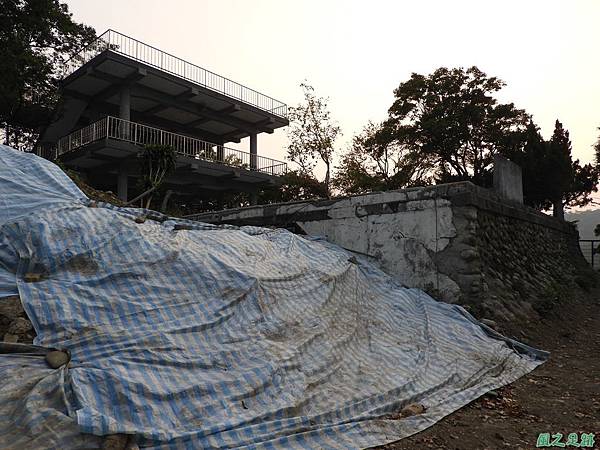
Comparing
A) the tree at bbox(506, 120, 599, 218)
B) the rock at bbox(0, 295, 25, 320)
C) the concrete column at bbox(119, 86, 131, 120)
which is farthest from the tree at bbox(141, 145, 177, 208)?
the tree at bbox(506, 120, 599, 218)

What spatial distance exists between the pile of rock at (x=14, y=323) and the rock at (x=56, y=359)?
0.28m

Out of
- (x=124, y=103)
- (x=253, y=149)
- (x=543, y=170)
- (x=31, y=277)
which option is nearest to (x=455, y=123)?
(x=543, y=170)

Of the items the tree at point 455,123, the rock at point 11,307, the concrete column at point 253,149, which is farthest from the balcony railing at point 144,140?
the rock at point 11,307

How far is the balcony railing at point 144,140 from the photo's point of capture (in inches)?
555

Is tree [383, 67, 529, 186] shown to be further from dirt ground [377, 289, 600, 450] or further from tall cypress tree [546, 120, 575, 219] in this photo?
dirt ground [377, 289, 600, 450]

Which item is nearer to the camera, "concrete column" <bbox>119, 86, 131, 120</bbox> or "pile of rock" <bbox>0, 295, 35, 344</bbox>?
"pile of rock" <bbox>0, 295, 35, 344</bbox>

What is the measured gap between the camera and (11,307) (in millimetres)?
2914

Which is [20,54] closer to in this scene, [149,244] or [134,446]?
[149,244]

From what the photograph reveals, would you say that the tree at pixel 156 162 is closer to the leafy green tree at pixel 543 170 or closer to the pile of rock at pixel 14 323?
the pile of rock at pixel 14 323

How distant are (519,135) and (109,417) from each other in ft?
63.0

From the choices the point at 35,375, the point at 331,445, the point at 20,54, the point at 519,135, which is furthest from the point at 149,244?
the point at 519,135

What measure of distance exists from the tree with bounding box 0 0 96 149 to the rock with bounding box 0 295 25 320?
12253mm

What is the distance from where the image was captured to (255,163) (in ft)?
61.9

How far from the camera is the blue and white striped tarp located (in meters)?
2.34
